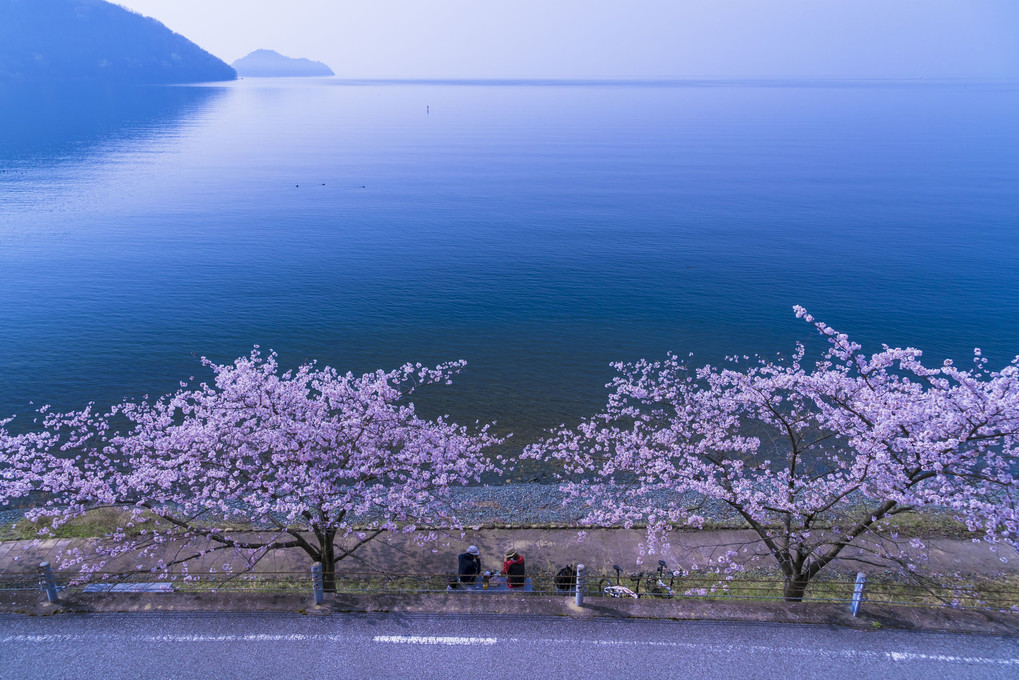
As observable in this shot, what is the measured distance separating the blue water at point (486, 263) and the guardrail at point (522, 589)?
51.1 feet

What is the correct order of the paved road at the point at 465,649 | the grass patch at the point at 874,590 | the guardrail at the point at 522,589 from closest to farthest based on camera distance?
1. the paved road at the point at 465,649
2. the guardrail at the point at 522,589
3. the grass patch at the point at 874,590

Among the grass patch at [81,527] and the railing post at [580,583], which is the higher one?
the railing post at [580,583]

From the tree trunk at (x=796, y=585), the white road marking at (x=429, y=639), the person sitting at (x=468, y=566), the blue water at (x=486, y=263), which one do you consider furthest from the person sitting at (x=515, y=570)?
the blue water at (x=486, y=263)

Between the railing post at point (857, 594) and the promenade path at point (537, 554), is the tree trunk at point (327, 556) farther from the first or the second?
the railing post at point (857, 594)

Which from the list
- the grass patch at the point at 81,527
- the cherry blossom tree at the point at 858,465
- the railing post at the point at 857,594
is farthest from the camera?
the grass patch at the point at 81,527

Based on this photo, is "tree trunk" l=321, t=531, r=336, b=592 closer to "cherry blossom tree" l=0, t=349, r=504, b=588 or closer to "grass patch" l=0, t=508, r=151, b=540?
"cherry blossom tree" l=0, t=349, r=504, b=588

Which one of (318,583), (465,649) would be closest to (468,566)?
(465,649)

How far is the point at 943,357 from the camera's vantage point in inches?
1796

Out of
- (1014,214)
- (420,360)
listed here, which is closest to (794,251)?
(1014,214)

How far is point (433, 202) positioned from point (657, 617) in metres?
82.0

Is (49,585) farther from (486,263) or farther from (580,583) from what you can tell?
(486,263)

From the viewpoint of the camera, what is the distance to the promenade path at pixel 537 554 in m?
22.1

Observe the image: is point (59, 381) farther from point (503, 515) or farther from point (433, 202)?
point (433, 202)

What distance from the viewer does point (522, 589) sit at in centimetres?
1934
